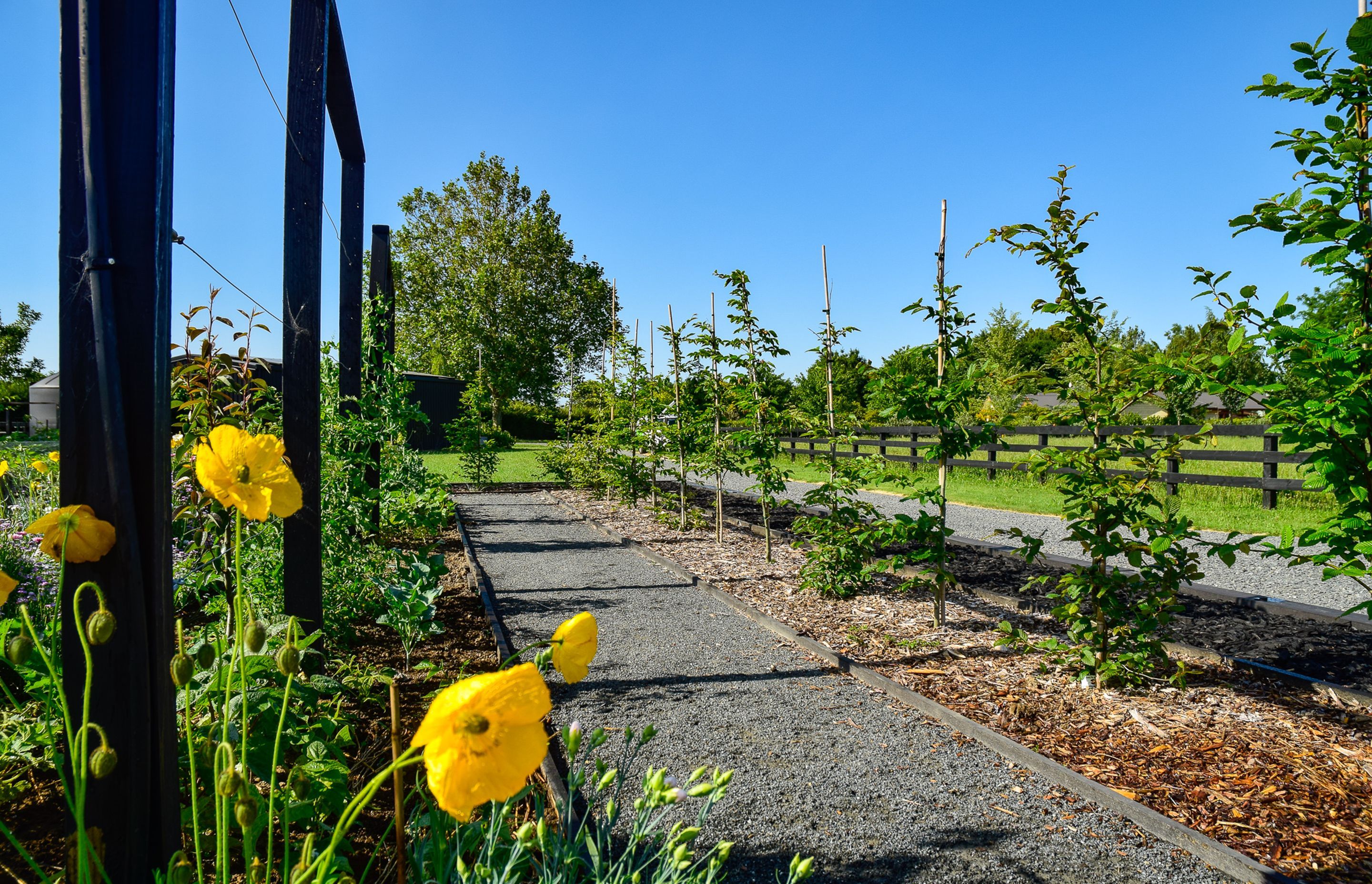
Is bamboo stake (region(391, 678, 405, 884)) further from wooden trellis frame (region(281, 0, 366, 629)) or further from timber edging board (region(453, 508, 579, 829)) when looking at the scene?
wooden trellis frame (region(281, 0, 366, 629))

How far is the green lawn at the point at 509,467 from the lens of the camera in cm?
1408

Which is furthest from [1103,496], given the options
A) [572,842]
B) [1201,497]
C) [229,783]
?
[1201,497]

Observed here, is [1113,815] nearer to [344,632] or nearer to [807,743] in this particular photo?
[807,743]

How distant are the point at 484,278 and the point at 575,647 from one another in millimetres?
31226

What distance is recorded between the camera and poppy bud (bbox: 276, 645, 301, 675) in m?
0.88

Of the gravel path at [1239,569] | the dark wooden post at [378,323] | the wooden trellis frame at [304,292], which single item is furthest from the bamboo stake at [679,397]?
the wooden trellis frame at [304,292]

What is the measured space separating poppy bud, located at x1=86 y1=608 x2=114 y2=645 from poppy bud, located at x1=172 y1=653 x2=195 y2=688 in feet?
0.26

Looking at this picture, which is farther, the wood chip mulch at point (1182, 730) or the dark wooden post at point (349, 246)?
the dark wooden post at point (349, 246)

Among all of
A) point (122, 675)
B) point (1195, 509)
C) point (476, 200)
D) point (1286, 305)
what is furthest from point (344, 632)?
point (476, 200)

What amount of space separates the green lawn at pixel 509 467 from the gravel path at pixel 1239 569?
6.67 m

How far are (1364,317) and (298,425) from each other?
3.56 meters

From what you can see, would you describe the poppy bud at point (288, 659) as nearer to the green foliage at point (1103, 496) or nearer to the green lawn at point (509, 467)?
the green foliage at point (1103, 496)

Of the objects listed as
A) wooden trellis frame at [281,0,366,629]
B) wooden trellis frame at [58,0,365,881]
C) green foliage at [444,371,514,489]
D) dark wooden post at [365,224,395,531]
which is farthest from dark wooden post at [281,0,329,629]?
green foliage at [444,371,514,489]

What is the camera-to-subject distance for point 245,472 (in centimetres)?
100
